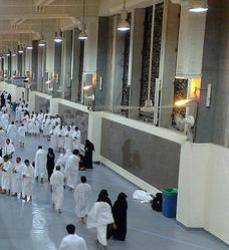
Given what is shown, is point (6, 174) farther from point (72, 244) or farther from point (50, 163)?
point (72, 244)

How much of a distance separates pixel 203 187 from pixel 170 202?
131 cm

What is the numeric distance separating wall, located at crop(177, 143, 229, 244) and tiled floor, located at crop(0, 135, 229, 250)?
324 millimetres

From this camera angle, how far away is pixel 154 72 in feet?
60.5

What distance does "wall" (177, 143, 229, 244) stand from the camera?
12.2m

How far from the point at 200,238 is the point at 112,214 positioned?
8.15ft

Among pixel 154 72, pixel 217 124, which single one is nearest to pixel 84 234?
pixel 217 124

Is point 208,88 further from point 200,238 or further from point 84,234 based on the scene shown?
point 84,234

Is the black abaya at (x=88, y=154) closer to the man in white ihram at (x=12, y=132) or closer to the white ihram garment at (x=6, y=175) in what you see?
the white ihram garment at (x=6, y=175)

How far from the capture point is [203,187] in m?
12.8

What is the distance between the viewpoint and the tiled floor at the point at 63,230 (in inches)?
448

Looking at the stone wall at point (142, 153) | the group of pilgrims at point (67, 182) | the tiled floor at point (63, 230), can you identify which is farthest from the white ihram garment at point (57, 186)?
the stone wall at point (142, 153)

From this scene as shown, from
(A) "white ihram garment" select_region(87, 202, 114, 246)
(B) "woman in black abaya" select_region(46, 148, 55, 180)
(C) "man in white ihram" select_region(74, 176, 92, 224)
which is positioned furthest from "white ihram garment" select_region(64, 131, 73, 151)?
(A) "white ihram garment" select_region(87, 202, 114, 246)

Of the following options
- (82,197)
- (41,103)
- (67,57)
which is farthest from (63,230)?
(41,103)

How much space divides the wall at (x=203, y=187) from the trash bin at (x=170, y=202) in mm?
471
